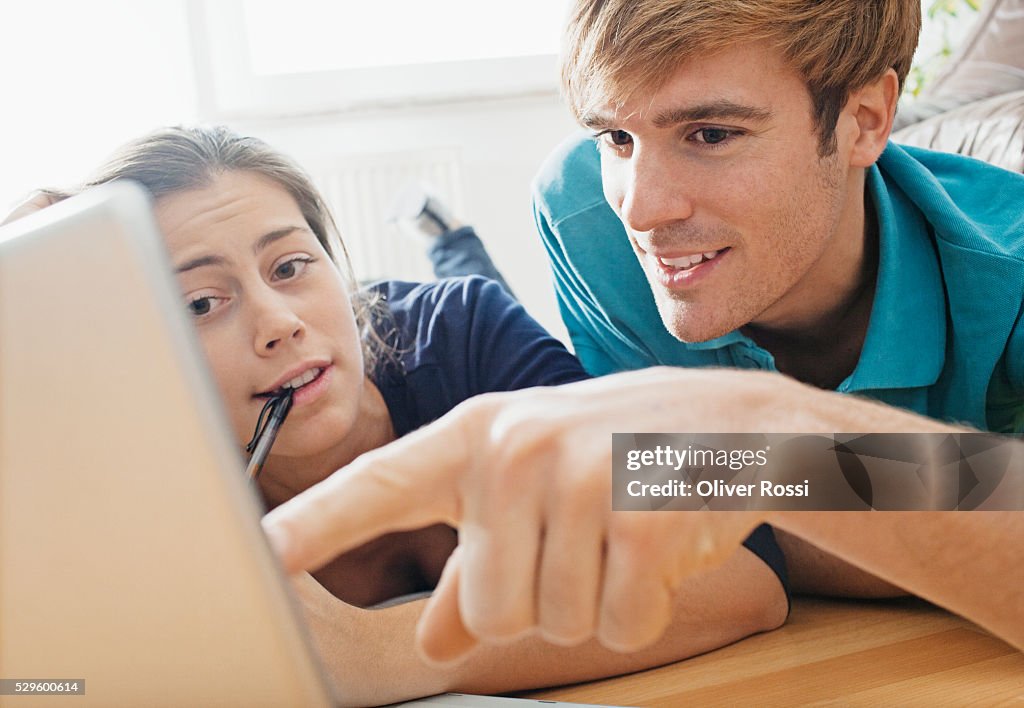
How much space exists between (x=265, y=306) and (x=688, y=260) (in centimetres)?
31

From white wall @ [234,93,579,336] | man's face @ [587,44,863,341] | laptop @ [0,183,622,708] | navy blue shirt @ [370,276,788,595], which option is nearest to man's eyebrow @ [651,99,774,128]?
man's face @ [587,44,863,341]

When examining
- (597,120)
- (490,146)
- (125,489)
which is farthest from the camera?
(490,146)

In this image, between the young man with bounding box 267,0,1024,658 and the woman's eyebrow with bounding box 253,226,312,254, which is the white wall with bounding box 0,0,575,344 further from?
the woman's eyebrow with bounding box 253,226,312,254

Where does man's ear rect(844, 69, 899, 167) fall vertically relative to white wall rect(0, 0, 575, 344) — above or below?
above

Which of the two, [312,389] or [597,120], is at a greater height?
[597,120]

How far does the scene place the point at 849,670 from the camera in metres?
0.49

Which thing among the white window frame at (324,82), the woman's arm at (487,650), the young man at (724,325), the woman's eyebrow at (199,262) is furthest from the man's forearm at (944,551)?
the white window frame at (324,82)

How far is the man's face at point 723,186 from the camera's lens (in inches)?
26.6

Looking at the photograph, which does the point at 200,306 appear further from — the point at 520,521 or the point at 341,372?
the point at 520,521

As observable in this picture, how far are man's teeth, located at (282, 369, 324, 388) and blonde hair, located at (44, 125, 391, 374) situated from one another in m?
0.15

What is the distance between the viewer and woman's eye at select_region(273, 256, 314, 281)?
0.68 m

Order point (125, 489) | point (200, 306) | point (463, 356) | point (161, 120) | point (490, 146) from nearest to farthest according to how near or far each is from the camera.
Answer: point (125, 489), point (200, 306), point (463, 356), point (161, 120), point (490, 146)

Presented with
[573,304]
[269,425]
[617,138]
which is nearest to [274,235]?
[269,425]

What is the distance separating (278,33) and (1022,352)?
5.22 feet
